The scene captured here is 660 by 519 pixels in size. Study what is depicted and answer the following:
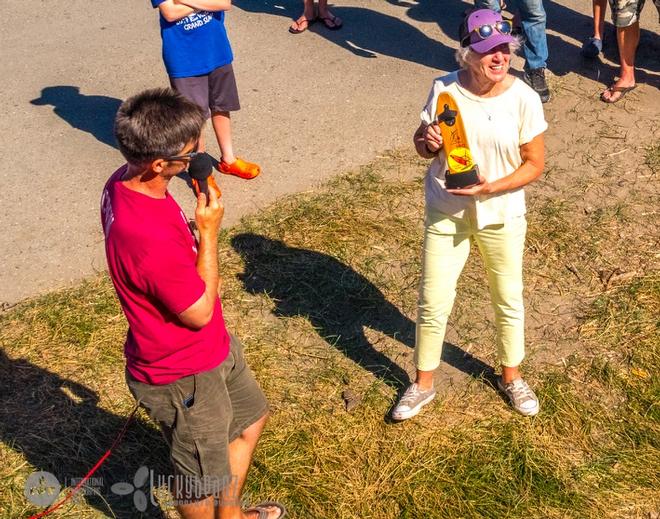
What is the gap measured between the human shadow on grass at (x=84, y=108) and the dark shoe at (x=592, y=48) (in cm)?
400

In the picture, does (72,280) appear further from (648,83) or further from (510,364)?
(648,83)

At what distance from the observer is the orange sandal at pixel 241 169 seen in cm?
634

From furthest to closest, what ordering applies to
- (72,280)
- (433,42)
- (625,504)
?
(433,42), (72,280), (625,504)

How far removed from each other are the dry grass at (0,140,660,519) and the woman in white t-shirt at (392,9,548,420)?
36 centimetres

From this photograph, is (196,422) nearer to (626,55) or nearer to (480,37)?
(480,37)

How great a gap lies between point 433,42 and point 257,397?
17.3 feet

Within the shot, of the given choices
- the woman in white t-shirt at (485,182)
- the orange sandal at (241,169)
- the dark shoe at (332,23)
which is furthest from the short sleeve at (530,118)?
the dark shoe at (332,23)

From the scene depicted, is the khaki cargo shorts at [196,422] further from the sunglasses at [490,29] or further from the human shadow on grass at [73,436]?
the sunglasses at [490,29]

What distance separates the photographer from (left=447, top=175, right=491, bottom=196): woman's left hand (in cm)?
374

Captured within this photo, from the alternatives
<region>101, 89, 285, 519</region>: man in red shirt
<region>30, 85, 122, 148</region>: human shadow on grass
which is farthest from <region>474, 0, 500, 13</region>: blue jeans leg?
<region>101, 89, 285, 519</region>: man in red shirt

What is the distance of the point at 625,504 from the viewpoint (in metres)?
3.90

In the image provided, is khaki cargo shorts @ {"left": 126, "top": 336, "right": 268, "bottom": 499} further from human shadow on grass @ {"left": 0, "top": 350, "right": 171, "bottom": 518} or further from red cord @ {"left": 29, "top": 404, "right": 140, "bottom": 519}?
human shadow on grass @ {"left": 0, "top": 350, "right": 171, "bottom": 518}

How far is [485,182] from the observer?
380 cm

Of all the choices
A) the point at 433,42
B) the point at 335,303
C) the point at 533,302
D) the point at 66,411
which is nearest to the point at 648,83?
the point at 433,42
